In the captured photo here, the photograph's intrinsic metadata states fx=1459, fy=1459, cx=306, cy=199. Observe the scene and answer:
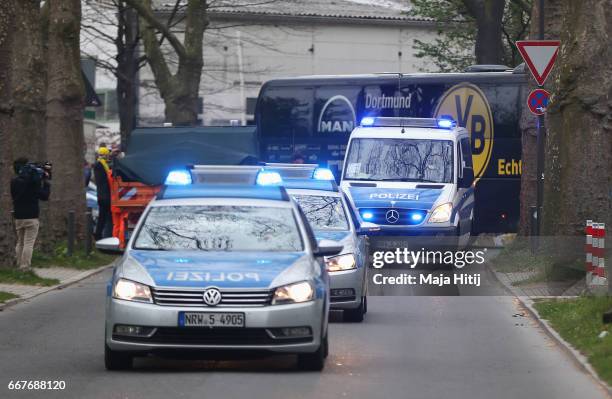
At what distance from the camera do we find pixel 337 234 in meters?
17.0

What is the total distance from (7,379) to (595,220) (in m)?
11.5

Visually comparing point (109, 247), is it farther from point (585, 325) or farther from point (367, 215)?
point (367, 215)

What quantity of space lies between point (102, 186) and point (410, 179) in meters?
6.53

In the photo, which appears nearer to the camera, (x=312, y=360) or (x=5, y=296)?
(x=312, y=360)

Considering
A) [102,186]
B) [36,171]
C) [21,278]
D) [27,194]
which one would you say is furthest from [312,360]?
[102,186]

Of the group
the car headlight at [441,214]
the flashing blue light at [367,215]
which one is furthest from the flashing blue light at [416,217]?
the flashing blue light at [367,215]

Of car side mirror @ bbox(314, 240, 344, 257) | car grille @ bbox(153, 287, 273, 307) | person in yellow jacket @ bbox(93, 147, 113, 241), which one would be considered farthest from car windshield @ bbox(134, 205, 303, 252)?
person in yellow jacket @ bbox(93, 147, 113, 241)

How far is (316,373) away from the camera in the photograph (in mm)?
11922

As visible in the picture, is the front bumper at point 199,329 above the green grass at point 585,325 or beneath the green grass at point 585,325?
above

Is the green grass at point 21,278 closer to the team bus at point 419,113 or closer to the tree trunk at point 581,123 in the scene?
the tree trunk at point 581,123

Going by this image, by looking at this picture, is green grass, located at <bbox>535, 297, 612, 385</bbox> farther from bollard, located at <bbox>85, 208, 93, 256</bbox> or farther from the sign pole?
bollard, located at <bbox>85, 208, 93, 256</bbox>

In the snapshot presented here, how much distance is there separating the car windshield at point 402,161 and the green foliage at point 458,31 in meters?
18.6

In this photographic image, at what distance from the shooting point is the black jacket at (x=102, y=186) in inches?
1128

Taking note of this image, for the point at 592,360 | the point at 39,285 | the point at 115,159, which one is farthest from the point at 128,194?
the point at 592,360
